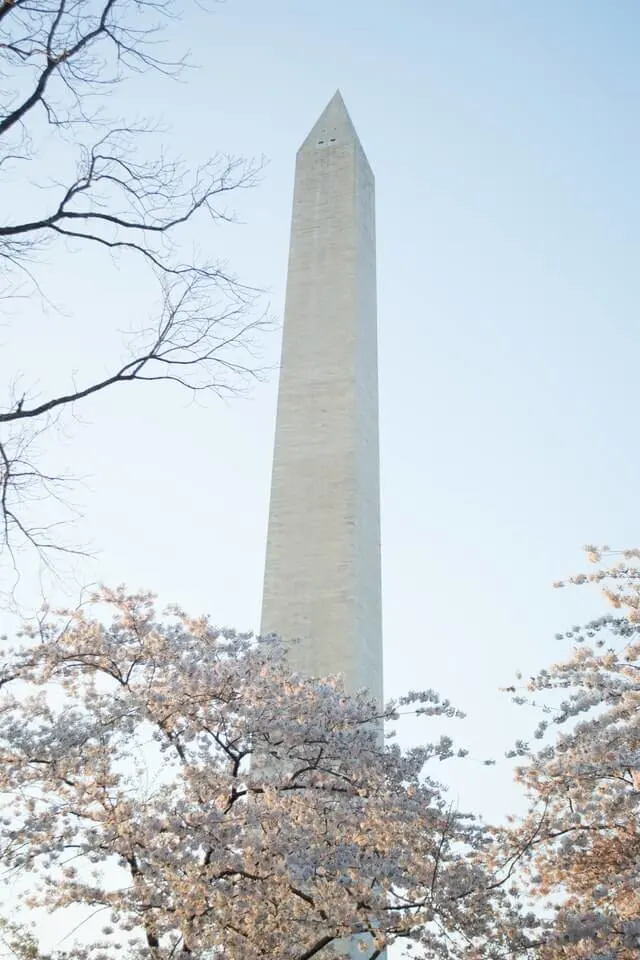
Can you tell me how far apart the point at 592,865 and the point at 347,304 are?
11.5 m

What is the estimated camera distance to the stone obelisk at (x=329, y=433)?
14672mm

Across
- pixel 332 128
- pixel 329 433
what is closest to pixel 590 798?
pixel 329 433

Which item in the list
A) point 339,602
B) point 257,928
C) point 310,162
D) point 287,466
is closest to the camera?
point 257,928

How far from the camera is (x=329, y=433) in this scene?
1620 centimetres

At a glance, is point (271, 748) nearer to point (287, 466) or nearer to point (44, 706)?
point (44, 706)

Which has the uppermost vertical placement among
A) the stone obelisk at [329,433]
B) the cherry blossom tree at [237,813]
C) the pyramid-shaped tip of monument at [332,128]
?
the pyramid-shaped tip of monument at [332,128]

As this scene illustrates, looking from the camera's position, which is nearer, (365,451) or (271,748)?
(271,748)

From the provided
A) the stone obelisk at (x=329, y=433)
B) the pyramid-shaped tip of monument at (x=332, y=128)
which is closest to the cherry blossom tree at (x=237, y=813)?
the stone obelisk at (x=329, y=433)

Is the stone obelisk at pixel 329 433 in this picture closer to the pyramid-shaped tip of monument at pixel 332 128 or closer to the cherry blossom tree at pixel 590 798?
the pyramid-shaped tip of monument at pixel 332 128

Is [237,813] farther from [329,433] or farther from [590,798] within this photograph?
[329,433]

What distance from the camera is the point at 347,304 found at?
1750 cm

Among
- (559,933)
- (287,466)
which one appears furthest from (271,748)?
(287,466)

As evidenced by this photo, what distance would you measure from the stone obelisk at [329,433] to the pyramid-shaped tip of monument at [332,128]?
1.0 inches

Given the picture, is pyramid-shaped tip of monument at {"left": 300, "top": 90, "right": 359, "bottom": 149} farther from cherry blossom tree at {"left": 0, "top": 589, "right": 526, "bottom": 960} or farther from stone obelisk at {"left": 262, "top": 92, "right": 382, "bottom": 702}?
cherry blossom tree at {"left": 0, "top": 589, "right": 526, "bottom": 960}
